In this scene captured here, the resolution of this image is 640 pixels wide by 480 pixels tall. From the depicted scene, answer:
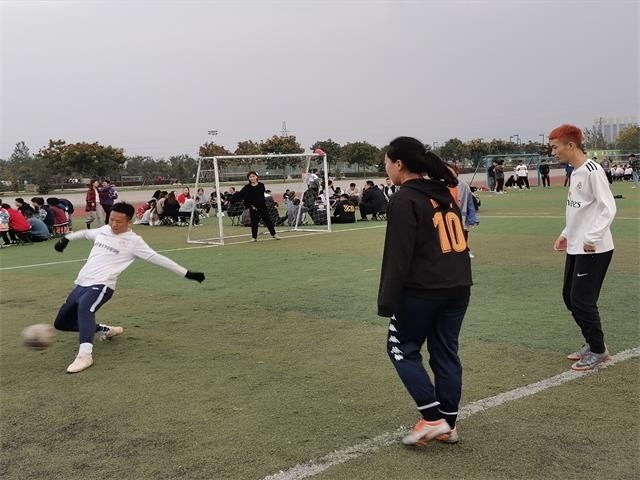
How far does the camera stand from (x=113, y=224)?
6629mm

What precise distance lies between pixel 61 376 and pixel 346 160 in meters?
70.1

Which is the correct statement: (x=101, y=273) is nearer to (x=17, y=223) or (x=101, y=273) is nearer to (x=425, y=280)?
(x=425, y=280)

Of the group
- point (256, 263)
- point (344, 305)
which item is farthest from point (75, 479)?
point (256, 263)

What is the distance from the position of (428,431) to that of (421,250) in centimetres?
108

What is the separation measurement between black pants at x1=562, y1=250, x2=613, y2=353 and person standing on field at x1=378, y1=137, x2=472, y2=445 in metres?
1.75

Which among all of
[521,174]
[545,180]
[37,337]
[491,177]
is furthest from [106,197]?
[545,180]

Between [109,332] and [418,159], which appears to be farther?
[109,332]

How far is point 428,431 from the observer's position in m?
3.96

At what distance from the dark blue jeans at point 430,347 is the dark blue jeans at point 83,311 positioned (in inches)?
134

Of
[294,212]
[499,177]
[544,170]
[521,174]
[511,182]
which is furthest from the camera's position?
[511,182]

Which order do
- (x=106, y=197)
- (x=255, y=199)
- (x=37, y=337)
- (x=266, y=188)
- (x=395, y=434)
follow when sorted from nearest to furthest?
(x=395, y=434), (x=37, y=337), (x=255, y=199), (x=266, y=188), (x=106, y=197)

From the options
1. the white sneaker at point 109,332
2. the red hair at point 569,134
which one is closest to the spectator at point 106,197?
the white sneaker at point 109,332

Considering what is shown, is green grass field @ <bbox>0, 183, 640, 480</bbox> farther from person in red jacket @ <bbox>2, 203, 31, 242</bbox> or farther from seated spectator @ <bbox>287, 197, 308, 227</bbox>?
seated spectator @ <bbox>287, 197, 308, 227</bbox>

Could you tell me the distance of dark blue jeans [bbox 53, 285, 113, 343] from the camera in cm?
627
